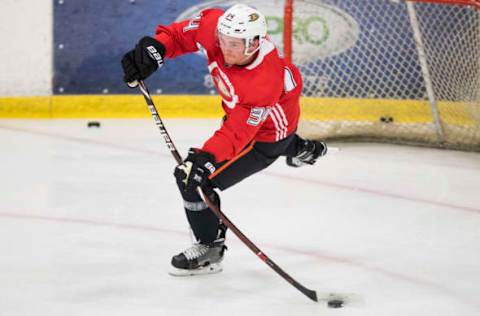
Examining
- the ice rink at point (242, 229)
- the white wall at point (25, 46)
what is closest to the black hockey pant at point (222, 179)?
the ice rink at point (242, 229)

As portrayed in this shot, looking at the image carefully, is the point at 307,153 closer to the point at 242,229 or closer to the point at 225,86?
the point at 242,229

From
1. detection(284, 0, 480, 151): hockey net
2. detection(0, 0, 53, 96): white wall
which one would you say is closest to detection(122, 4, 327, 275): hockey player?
detection(284, 0, 480, 151): hockey net

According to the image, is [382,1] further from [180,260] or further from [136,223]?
[180,260]

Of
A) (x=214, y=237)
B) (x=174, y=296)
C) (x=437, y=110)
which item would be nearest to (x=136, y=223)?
(x=214, y=237)

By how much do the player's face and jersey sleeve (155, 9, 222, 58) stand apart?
1.22 ft

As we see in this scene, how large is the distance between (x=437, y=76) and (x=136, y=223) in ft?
9.15

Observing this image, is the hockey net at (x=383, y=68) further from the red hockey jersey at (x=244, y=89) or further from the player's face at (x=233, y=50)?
the player's face at (x=233, y=50)

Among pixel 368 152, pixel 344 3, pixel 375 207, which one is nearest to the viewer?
pixel 375 207

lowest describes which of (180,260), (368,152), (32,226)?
(368,152)

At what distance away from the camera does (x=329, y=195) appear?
198 inches

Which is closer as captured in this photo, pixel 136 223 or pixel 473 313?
pixel 473 313

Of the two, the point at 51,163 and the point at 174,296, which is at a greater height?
the point at 174,296

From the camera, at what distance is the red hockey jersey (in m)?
3.23

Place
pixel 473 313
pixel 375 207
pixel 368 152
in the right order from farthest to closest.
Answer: pixel 368 152, pixel 375 207, pixel 473 313
